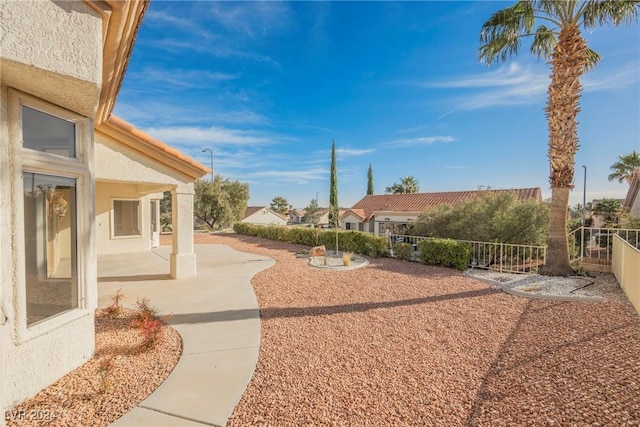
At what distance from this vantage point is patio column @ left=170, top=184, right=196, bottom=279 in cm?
914

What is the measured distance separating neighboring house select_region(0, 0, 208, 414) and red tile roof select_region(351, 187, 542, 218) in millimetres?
22970

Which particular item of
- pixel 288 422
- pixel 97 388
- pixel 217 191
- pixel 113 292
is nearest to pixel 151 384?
pixel 97 388

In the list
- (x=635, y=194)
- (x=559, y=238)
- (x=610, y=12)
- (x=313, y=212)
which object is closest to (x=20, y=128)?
(x=559, y=238)

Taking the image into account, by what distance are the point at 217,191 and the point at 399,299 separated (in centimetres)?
2890

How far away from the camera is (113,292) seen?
7.98 m

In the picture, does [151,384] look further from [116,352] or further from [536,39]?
[536,39]

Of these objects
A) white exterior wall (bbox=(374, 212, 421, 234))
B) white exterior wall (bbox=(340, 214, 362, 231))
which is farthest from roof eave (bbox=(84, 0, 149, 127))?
white exterior wall (bbox=(340, 214, 362, 231))

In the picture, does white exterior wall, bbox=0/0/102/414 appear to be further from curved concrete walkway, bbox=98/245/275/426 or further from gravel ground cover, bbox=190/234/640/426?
gravel ground cover, bbox=190/234/640/426

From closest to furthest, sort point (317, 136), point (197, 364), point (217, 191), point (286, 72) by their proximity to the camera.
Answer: point (197, 364) < point (286, 72) < point (317, 136) < point (217, 191)

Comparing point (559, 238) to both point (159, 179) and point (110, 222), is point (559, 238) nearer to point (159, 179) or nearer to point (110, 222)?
point (159, 179)

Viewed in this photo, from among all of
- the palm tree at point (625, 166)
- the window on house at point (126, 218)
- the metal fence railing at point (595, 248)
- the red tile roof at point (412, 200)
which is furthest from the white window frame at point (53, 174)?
the palm tree at point (625, 166)

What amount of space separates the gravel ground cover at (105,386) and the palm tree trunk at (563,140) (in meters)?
12.0

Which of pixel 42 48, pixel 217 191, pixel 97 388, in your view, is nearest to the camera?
pixel 42 48

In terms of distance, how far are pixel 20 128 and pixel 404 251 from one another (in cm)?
1271
